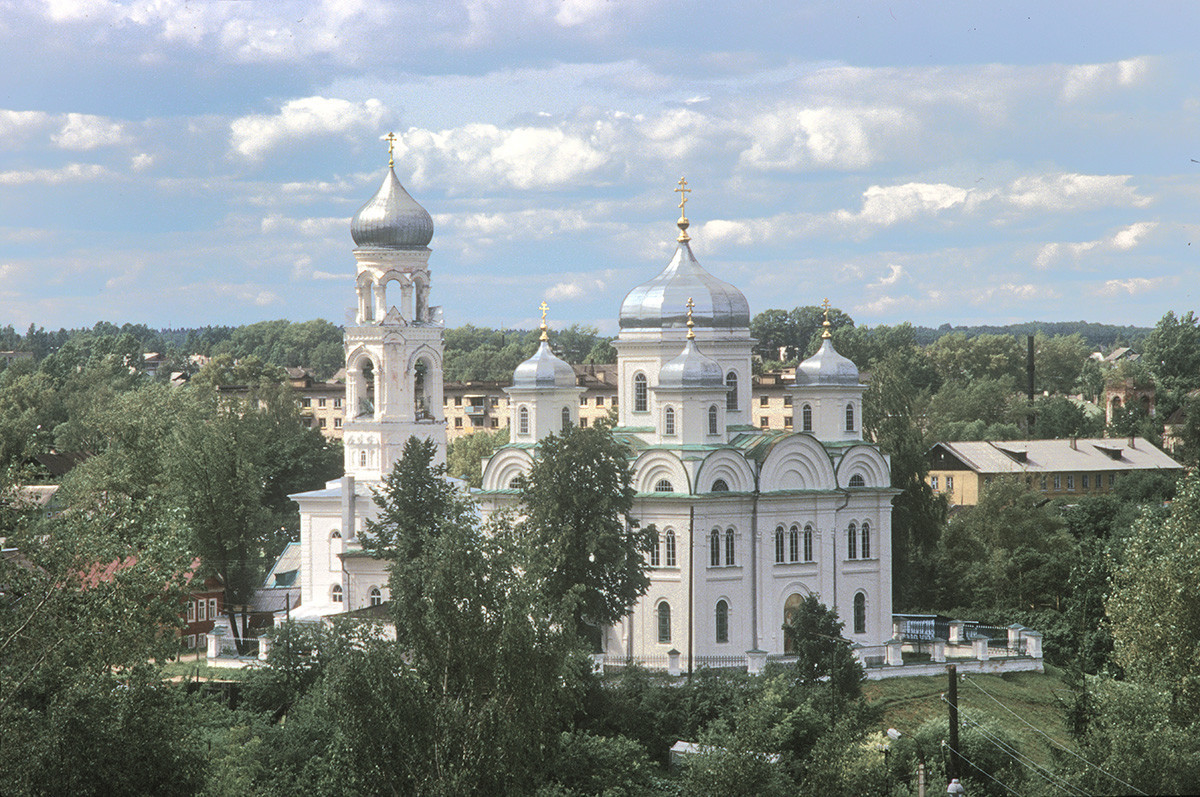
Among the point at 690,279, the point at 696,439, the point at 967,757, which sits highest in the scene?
the point at 690,279

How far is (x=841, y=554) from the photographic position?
129 ft

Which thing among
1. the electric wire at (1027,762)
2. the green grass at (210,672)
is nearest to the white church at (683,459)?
the green grass at (210,672)

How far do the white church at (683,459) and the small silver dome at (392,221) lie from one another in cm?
4

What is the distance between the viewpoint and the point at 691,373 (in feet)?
125

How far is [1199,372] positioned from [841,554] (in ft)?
146

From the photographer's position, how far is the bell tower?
43.0 metres

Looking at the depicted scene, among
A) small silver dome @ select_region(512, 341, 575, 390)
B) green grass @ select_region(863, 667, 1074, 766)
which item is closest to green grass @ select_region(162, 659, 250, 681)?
small silver dome @ select_region(512, 341, 575, 390)

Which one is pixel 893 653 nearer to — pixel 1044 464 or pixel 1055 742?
pixel 1055 742

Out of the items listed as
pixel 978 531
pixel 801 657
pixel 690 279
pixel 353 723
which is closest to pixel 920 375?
pixel 978 531

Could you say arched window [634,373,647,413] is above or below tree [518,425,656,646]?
above

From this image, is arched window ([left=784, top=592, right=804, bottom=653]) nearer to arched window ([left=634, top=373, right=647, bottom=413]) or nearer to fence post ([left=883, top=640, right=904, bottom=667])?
fence post ([left=883, top=640, right=904, bottom=667])

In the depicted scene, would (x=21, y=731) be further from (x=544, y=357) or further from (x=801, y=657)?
(x=544, y=357)

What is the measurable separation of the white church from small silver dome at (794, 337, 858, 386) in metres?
0.05

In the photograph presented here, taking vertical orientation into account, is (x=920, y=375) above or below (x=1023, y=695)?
above
